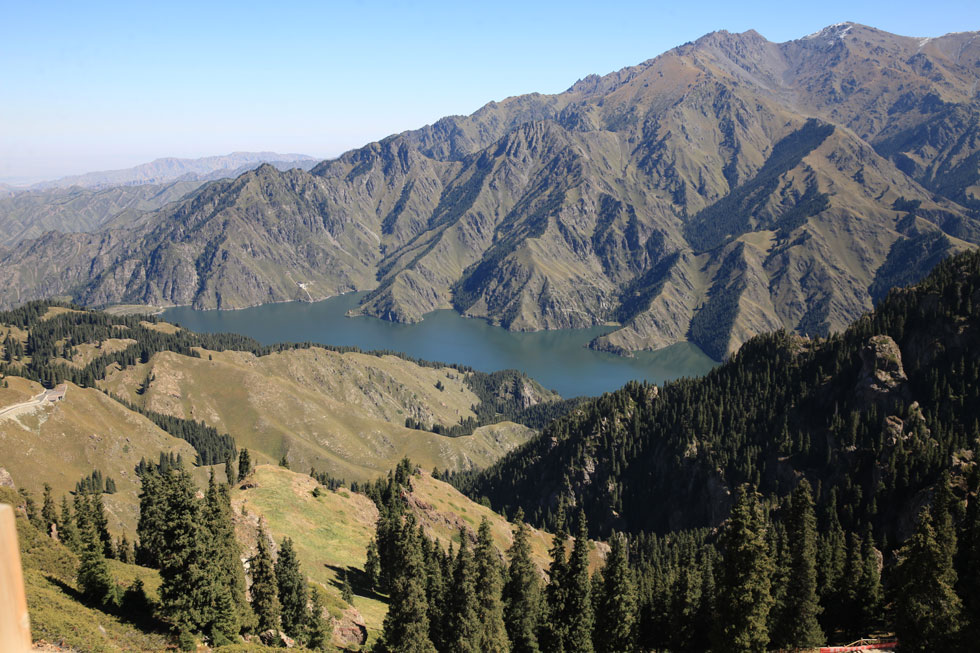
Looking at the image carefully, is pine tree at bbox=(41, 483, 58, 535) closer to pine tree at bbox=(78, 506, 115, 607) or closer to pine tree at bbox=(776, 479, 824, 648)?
pine tree at bbox=(78, 506, 115, 607)

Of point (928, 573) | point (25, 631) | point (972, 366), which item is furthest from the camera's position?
point (972, 366)

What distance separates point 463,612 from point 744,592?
2920 cm

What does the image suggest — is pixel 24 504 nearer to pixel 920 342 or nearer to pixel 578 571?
pixel 578 571

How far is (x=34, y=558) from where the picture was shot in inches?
2258

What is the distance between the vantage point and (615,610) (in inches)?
2751

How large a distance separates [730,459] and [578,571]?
140 m

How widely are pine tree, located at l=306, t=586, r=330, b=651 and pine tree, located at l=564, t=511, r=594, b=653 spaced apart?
2688 centimetres

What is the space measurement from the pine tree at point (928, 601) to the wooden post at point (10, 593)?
217 ft

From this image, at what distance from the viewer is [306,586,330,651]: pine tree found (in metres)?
62.9

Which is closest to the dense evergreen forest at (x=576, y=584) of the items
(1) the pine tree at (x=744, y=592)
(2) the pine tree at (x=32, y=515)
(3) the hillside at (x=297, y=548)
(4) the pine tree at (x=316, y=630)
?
(1) the pine tree at (x=744, y=592)

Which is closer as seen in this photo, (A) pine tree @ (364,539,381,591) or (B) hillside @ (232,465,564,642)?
(B) hillside @ (232,465,564,642)

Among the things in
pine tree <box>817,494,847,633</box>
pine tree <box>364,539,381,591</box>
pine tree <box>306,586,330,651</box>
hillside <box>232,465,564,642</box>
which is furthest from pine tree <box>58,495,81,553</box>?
pine tree <box>817,494,847,633</box>

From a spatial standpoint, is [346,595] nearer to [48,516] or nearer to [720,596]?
[720,596]

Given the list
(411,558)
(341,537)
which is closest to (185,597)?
(411,558)
